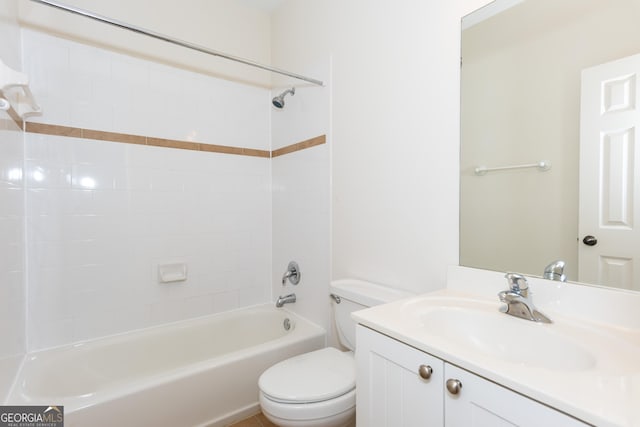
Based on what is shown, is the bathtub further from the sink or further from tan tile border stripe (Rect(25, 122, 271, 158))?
tan tile border stripe (Rect(25, 122, 271, 158))

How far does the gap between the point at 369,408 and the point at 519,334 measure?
51 centimetres

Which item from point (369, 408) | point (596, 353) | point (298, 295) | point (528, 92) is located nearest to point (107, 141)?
point (298, 295)

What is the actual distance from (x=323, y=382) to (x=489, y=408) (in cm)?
75

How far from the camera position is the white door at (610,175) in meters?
0.86

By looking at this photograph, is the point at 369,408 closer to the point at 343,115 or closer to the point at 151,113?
the point at 343,115

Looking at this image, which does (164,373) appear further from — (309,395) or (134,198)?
(134,198)

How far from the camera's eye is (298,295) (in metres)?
2.15

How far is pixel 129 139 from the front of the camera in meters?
1.87

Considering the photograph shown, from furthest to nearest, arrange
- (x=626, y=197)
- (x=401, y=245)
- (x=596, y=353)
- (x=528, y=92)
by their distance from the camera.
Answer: (x=401, y=245)
(x=528, y=92)
(x=626, y=197)
(x=596, y=353)

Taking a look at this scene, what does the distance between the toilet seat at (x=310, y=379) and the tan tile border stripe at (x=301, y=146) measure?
123cm

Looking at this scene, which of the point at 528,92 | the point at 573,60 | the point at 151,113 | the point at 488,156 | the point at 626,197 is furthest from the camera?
the point at 151,113
